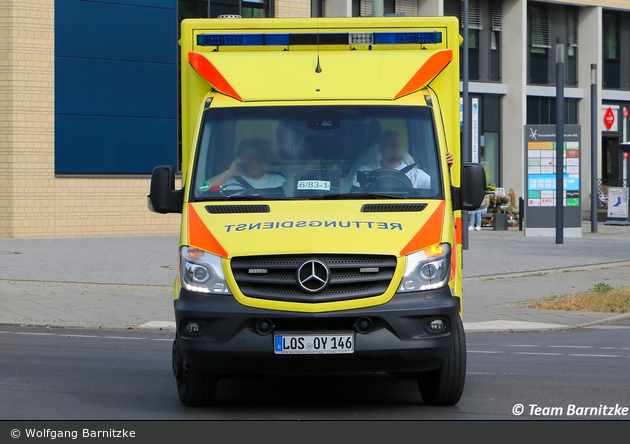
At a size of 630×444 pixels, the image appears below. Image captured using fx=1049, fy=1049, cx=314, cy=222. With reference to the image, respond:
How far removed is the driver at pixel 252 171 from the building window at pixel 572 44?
37.8 m

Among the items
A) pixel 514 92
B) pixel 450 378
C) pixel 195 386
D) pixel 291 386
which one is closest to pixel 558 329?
pixel 291 386

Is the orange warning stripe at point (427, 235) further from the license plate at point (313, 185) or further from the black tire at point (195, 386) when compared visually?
the black tire at point (195, 386)

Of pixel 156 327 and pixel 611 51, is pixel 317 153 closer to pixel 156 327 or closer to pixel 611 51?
pixel 156 327

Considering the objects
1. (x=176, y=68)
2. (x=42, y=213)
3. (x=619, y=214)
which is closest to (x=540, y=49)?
(x=619, y=214)

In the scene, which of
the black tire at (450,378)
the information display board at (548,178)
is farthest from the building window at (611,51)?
the black tire at (450,378)

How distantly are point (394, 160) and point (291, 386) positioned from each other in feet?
6.74

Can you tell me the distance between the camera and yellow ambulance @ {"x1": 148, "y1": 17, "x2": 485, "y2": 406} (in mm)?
6535

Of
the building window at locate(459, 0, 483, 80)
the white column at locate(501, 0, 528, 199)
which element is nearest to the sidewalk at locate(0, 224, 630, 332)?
the white column at locate(501, 0, 528, 199)

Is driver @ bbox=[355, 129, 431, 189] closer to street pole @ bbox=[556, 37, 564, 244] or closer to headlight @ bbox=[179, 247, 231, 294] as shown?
headlight @ bbox=[179, 247, 231, 294]

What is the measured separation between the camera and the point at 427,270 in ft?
21.8

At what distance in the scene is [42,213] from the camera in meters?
27.8

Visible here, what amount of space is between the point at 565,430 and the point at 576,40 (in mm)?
39157

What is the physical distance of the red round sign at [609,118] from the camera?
4372 cm

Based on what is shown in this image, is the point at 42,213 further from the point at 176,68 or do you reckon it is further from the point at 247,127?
the point at 247,127
